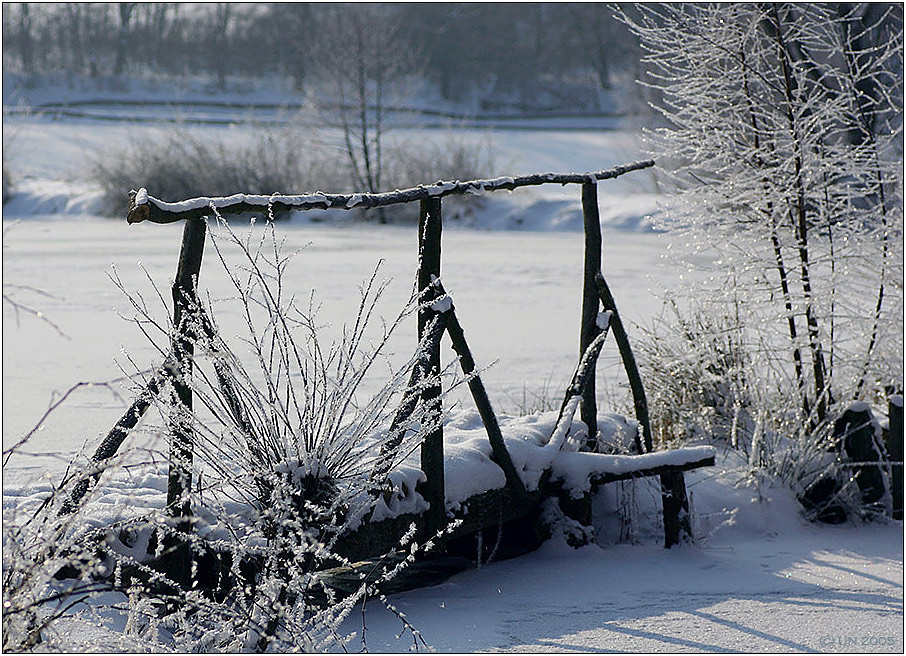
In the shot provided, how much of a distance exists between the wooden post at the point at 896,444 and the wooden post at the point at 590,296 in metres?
1.40

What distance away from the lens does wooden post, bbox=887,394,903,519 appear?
453 cm

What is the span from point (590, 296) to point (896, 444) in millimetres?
1619

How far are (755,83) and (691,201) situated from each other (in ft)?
2.90

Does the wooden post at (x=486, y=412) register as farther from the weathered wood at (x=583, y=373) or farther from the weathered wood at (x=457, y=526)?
the weathered wood at (x=583, y=373)

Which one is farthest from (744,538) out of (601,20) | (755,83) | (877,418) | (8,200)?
(601,20)

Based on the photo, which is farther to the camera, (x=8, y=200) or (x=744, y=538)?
(x=8, y=200)

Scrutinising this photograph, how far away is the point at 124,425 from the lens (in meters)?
2.62

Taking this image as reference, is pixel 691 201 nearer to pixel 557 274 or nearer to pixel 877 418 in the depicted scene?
pixel 877 418

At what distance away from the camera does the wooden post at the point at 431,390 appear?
10.7ft

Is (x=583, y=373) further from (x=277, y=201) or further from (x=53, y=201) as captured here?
(x=53, y=201)

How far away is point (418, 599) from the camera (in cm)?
337

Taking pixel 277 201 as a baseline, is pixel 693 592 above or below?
below

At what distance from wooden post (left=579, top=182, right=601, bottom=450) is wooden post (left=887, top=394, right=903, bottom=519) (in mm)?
1400

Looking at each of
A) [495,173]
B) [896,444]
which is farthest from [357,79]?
[896,444]
